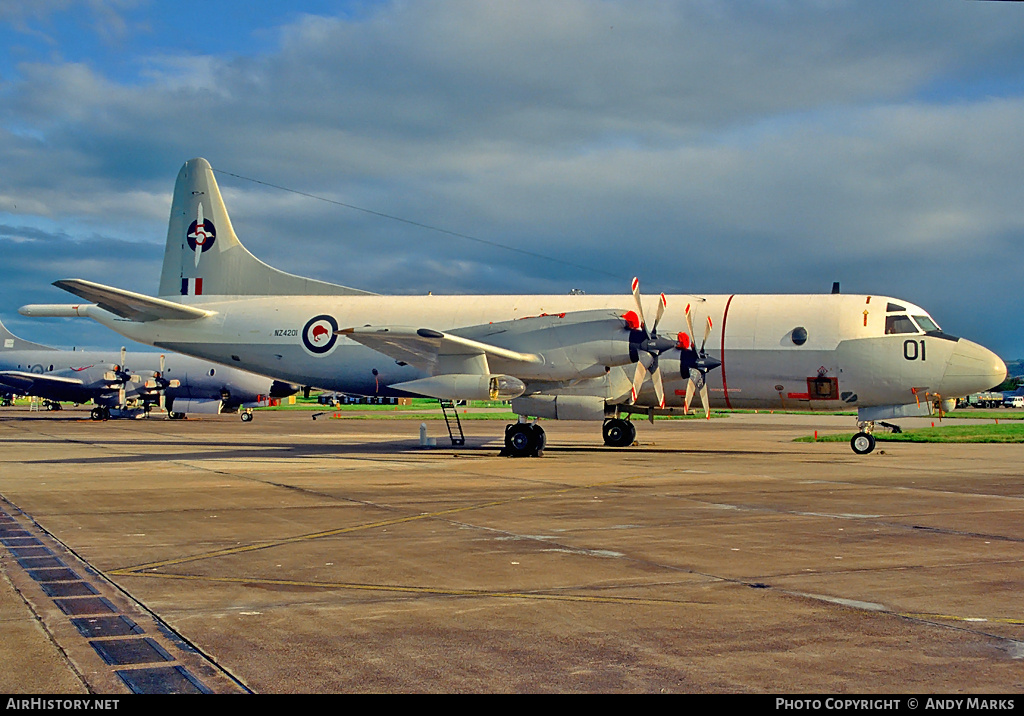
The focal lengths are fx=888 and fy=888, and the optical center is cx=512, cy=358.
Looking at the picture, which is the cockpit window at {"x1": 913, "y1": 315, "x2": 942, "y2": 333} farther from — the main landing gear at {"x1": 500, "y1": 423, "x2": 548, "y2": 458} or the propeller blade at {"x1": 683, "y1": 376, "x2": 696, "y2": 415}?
the main landing gear at {"x1": 500, "y1": 423, "x2": 548, "y2": 458}

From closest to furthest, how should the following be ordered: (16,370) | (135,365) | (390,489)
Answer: (390,489) → (135,365) → (16,370)

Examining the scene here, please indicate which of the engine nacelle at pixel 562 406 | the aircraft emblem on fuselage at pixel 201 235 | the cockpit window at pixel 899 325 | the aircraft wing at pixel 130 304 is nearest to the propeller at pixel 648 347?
the engine nacelle at pixel 562 406

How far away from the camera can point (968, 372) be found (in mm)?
25906

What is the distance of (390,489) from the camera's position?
18.0 metres

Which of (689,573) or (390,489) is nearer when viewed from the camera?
(689,573)

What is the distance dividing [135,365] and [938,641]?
67260mm

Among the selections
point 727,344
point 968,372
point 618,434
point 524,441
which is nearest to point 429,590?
point 524,441

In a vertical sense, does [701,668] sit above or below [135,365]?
below

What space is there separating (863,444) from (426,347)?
13816mm

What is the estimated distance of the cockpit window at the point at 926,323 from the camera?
1062 inches

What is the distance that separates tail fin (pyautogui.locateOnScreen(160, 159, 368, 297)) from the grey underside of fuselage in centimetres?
286

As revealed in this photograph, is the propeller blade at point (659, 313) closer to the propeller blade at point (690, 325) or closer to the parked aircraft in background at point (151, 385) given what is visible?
the propeller blade at point (690, 325)

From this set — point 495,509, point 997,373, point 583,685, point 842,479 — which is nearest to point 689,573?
point 583,685
